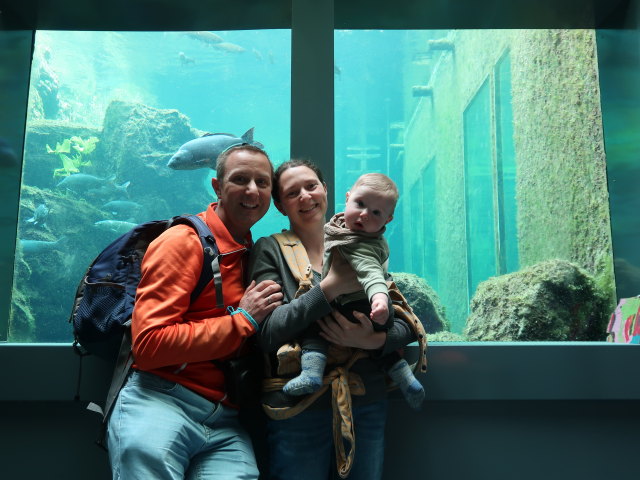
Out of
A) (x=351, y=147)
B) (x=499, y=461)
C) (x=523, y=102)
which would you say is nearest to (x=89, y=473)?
(x=499, y=461)

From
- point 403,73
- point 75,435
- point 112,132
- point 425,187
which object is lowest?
point 75,435

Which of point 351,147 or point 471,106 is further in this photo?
point 351,147

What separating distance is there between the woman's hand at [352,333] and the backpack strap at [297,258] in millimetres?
150

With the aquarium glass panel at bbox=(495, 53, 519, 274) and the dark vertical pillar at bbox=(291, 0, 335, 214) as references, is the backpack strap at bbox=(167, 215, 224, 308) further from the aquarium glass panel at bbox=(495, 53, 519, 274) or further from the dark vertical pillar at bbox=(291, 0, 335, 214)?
the aquarium glass panel at bbox=(495, 53, 519, 274)

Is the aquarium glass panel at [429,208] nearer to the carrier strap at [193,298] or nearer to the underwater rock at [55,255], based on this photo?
the underwater rock at [55,255]

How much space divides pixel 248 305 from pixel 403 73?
2728 centimetres

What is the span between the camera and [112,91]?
977 inches

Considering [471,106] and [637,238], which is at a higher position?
[471,106]

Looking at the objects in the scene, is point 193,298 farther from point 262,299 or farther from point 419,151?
point 419,151

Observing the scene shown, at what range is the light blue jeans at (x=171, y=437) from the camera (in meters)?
1.31

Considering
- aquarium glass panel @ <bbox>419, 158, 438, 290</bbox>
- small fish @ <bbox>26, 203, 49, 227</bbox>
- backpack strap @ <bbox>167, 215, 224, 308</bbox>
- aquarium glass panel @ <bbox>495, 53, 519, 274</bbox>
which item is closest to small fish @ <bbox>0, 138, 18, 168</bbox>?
backpack strap @ <bbox>167, 215, 224, 308</bbox>

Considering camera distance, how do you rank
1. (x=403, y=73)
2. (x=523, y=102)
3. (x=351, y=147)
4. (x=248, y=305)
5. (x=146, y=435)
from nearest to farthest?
1. (x=146, y=435)
2. (x=248, y=305)
3. (x=523, y=102)
4. (x=403, y=73)
5. (x=351, y=147)

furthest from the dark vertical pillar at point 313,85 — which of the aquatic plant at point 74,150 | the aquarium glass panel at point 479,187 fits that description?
the aquatic plant at point 74,150

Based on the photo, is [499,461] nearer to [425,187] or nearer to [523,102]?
[523,102]
